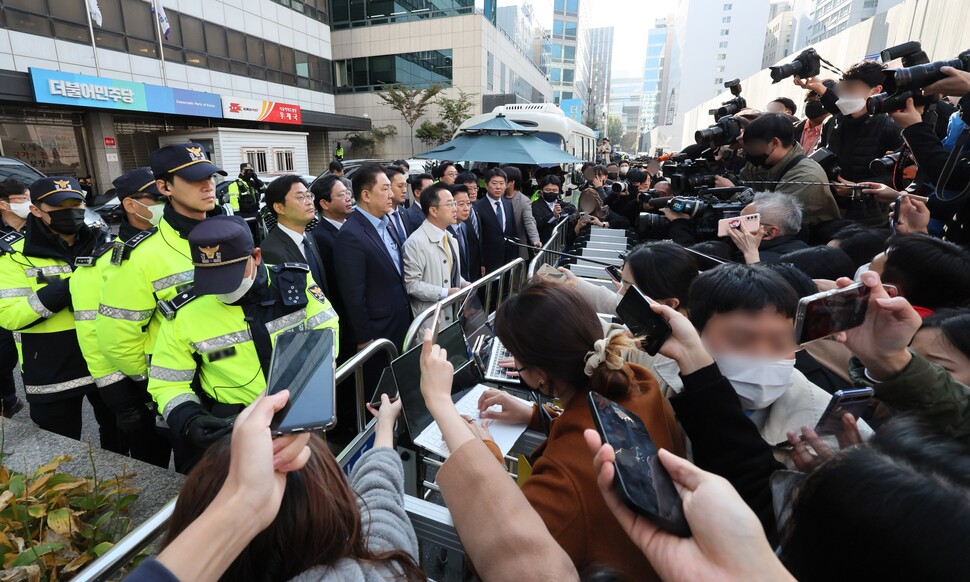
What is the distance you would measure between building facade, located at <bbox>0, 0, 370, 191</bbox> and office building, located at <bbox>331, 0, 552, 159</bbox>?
4837 mm

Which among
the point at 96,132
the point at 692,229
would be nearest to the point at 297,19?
the point at 96,132

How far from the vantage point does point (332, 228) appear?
408cm

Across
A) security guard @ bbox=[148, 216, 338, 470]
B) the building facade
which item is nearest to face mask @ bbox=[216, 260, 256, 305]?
security guard @ bbox=[148, 216, 338, 470]

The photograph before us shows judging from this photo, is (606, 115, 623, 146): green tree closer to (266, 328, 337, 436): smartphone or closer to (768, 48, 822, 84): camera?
(768, 48, 822, 84): camera

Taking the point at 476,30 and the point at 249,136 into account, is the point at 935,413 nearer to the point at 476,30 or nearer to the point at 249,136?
the point at 249,136

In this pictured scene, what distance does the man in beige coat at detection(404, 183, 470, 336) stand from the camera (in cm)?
386

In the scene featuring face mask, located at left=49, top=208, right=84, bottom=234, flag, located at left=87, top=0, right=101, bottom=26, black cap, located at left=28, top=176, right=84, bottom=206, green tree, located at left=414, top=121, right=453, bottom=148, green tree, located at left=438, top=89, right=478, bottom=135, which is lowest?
face mask, located at left=49, top=208, right=84, bottom=234

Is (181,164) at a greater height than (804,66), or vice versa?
(804,66)

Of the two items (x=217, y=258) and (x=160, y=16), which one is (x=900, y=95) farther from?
(x=160, y=16)

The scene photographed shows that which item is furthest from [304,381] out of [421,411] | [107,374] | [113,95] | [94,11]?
[94,11]

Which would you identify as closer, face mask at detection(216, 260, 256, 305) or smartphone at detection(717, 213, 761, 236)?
face mask at detection(216, 260, 256, 305)

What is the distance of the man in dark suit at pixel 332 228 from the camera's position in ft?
12.4

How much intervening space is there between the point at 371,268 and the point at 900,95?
3643mm

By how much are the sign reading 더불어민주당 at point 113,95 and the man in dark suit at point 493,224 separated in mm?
15935
